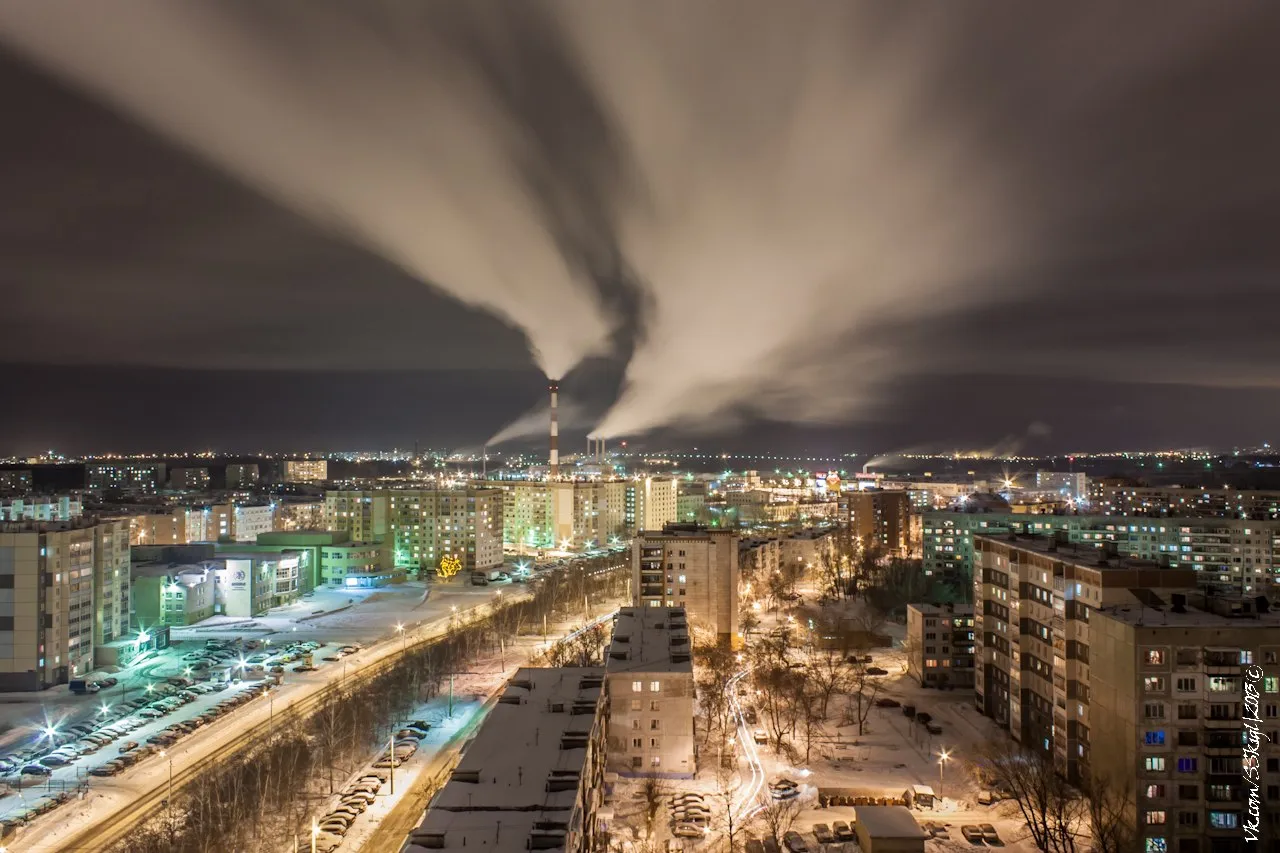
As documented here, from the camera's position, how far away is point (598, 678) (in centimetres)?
1071

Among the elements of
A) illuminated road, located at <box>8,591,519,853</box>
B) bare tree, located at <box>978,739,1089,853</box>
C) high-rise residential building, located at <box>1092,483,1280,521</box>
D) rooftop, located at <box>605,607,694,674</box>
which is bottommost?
illuminated road, located at <box>8,591,519,853</box>

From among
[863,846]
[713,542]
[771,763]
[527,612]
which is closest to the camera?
[863,846]

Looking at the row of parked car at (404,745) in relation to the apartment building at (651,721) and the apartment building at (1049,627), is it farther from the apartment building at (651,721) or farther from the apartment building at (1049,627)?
the apartment building at (1049,627)

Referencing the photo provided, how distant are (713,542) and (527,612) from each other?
644 centimetres

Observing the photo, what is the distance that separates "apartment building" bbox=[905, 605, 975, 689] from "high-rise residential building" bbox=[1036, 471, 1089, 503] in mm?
39464

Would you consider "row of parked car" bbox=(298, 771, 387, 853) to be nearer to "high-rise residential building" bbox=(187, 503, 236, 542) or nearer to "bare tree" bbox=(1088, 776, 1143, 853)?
"bare tree" bbox=(1088, 776, 1143, 853)

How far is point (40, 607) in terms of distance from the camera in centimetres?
1598

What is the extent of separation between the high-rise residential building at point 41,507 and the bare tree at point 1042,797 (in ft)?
118

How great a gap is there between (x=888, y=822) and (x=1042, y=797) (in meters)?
1.68

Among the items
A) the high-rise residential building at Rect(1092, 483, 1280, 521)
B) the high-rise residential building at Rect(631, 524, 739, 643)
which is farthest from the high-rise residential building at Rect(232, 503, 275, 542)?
the high-rise residential building at Rect(1092, 483, 1280, 521)

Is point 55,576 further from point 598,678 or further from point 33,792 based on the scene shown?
point 598,678

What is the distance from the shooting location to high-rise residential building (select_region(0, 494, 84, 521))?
34.2m

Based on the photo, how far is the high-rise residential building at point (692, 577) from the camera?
19.1 meters

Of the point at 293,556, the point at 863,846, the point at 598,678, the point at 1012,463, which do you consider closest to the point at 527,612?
Result: the point at 293,556
